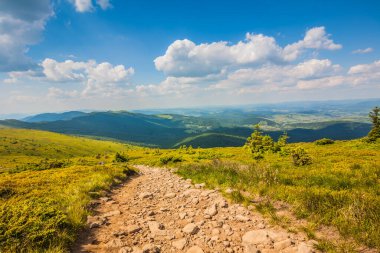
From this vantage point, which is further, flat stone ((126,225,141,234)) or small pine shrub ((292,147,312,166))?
small pine shrub ((292,147,312,166))

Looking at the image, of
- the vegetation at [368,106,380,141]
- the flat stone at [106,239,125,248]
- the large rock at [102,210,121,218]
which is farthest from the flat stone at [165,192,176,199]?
the vegetation at [368,106,380,141]

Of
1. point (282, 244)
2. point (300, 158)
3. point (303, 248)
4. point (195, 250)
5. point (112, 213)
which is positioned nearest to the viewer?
point (303, 248)

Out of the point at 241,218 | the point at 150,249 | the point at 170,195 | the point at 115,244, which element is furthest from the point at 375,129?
the point at 115,244

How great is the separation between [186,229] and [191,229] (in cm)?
18

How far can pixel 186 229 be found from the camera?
696cm

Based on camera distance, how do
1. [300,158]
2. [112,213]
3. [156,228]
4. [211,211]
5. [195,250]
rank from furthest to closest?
[300,158], [112,213], [211,211], [156,228], [195,250]

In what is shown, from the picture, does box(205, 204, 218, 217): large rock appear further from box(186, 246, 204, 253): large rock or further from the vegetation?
the vegetation

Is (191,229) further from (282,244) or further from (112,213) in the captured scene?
(112,213)

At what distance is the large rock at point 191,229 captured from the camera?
6.77 metres

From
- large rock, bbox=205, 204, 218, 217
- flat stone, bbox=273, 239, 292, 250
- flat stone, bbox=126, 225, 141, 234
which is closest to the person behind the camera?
flat stone, bbox=273, 239, 292, 250

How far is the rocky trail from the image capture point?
5.76 metres

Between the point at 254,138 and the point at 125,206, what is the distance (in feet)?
82.1

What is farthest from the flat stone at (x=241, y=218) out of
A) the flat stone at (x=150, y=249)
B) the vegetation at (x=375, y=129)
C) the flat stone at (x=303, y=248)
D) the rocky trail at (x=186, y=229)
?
the vegetation at (x=375, y=129)

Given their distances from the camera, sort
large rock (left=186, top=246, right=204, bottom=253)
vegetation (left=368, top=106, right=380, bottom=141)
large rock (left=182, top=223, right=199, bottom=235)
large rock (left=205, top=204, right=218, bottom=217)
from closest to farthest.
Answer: large rock (left=186, top=246, right=204, bottom=253) < large rock (left=182, top=223, right=199, bottom=235) < large rock (left=205, top=204, right=218, bottom=217) < vegetation (left=368, top=106, right=380, bottom=141)
